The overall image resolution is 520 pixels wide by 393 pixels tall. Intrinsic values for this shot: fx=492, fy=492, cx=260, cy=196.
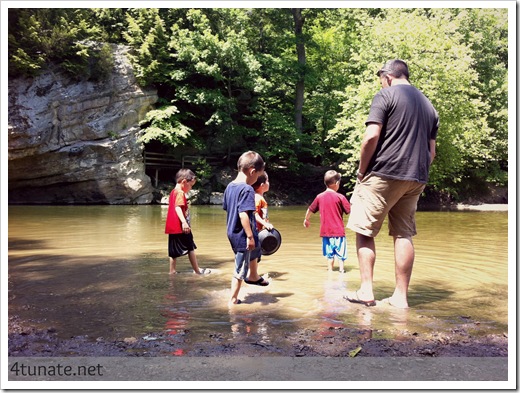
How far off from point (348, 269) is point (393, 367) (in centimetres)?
403

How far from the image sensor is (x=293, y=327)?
3820 mm

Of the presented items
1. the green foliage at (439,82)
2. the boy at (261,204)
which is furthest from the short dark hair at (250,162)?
the green foliage at (439,82)

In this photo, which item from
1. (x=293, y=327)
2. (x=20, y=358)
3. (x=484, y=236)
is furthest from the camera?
(x=484, y=236)

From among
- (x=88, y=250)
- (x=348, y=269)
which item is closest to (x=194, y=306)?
(x=348, y=269)

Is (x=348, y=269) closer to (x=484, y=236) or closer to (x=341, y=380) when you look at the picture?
(x=341, y=380)

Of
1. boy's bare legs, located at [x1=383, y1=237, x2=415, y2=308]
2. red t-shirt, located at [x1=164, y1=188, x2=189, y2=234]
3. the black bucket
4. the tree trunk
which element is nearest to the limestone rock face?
the tree trunk

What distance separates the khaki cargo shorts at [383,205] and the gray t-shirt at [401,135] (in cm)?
9

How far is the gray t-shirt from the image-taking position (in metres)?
4.23

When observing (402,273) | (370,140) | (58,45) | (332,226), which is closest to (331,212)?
(332,226)

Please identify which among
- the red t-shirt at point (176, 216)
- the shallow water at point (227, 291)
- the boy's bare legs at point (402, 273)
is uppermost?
the red t-shirt at point (176, 216)

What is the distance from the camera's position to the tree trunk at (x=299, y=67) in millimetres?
28891

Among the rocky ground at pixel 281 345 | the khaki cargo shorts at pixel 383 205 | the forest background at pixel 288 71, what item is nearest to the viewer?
the rocky ground at pixel 281 345

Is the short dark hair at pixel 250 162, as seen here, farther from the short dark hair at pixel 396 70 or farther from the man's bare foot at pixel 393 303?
the man's bare foot at pixel 393 303

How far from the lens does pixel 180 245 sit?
6250 mm
